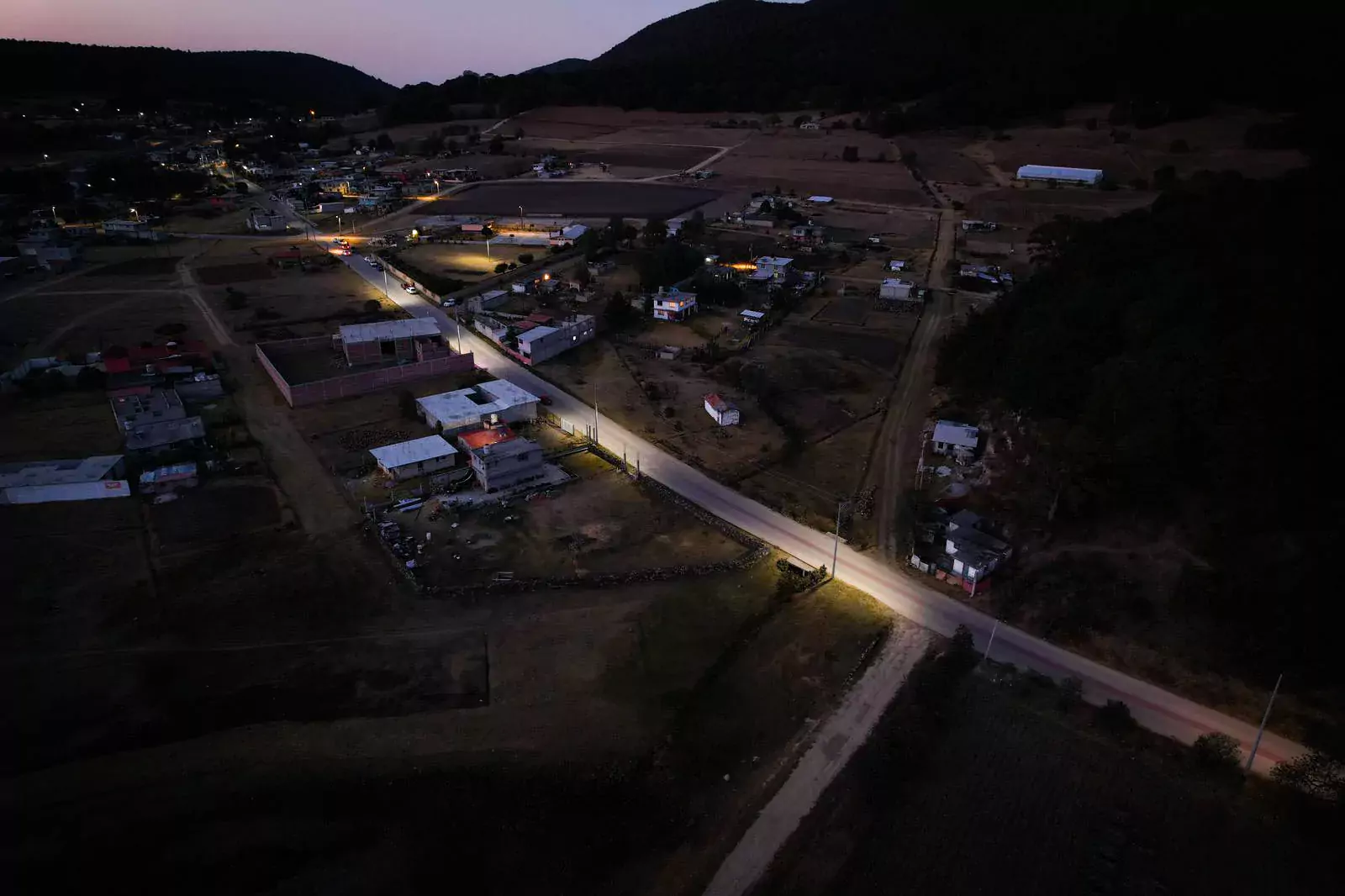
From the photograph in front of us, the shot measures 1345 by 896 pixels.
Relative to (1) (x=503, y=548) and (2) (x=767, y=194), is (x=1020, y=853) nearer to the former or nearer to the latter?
(1) (x=503, y=548)

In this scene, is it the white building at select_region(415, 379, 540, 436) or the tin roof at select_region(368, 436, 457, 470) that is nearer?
the tin roof at select_region(368, 436, 457, 470)

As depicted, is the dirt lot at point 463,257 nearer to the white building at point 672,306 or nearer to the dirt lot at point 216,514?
the white building at point 672,306

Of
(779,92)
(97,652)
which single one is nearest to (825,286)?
(97,652)

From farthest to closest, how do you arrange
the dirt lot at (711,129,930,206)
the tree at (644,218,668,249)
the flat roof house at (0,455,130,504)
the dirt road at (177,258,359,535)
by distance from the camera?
the dirt lot at (711,129,930,206) → the tree at (644,218,668,249) → the flat roof house at (0,455,130,504) → the dirt road at (177,258,359,535)

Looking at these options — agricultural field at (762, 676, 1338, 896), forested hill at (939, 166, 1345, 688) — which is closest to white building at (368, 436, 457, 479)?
agricultural field at (762, 676, 1338, 896)

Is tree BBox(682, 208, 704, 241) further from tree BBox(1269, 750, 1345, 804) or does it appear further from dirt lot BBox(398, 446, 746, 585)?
tree BBox(1269, 750, 1345, 804)

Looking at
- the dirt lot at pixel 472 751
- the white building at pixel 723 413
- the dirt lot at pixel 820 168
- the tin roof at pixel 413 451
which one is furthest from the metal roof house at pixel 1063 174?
the tin roof at pixel 413 451
